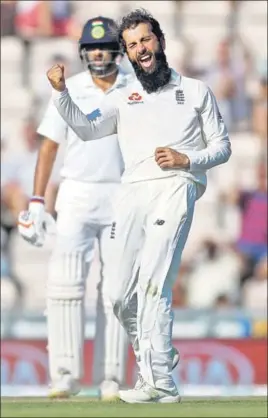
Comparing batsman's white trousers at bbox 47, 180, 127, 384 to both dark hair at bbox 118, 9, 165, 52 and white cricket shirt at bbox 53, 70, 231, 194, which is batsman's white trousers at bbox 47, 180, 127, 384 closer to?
white cricket shirt at bbox 53, 70, 231, 194

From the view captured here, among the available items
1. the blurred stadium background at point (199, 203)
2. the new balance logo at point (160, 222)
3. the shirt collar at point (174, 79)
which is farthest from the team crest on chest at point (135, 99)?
the blurred stadium background at point (199, 203)

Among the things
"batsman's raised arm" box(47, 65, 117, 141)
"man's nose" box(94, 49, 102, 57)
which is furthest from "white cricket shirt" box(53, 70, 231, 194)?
"man's nose" box(94, 49, 102, 57)

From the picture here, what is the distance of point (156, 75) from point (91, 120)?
1.10 feet

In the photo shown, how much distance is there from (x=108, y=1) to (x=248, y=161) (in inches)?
87.2

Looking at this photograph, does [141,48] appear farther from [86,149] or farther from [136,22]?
[86,149]

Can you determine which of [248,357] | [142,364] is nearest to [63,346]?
[142,364]

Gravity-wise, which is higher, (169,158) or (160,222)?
(169,158)

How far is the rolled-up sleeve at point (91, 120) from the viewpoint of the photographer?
622 cm

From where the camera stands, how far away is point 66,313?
7.81 meters

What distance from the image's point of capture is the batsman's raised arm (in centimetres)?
618

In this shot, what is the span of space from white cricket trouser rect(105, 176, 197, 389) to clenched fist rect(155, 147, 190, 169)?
96 millimetres

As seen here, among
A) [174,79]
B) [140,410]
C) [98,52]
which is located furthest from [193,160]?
[98,52]

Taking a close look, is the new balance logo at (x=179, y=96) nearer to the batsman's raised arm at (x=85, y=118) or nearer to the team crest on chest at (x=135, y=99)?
the team crest on chest at (x=135, y=99)

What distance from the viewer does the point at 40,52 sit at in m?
13.7
